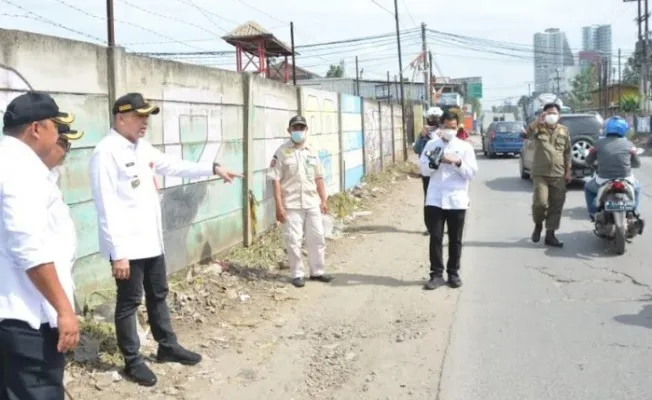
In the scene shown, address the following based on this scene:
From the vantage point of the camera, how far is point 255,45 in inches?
842

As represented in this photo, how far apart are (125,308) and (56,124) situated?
68.4 inches

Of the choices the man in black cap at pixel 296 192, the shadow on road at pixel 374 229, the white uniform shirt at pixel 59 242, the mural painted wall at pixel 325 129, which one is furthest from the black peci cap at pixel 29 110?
the mural painted wall at pixel 325 129

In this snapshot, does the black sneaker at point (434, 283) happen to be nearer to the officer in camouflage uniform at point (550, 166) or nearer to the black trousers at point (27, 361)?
the officer in camouflage uniform at point (550, 166)

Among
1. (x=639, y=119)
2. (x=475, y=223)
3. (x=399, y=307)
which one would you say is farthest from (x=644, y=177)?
(x=639, y=119)

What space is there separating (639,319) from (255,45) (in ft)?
57.9

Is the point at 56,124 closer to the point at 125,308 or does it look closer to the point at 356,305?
the point at 125,308

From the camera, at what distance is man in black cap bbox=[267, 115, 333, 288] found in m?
6.82

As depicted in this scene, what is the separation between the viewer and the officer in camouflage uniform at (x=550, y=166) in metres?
8.52

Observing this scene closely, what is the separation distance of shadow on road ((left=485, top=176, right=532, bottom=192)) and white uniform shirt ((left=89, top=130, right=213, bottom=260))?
40.0ft

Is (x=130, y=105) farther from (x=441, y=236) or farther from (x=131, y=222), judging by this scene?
(x=441, y=236)

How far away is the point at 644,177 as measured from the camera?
56.2 feet

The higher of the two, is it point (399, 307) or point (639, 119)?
point (639, 119)

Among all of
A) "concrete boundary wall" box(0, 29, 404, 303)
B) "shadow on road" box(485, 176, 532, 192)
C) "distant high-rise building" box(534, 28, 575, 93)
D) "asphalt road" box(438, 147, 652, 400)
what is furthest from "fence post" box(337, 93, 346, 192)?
"distant high-rise building" box(534, 28, 575, 93)

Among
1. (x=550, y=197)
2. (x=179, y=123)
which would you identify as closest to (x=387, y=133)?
(x=550, y=197)
